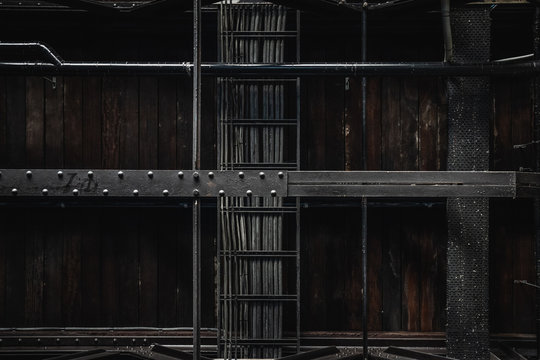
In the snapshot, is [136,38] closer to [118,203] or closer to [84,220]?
[118,203]

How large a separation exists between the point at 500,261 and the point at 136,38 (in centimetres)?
509

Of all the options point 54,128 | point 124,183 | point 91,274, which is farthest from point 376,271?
point 54,128

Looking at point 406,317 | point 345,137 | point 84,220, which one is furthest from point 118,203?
point 406,317

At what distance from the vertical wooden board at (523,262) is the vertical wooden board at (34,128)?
5638mm

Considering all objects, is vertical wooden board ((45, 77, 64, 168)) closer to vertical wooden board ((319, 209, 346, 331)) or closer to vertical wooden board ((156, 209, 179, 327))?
vertical wooden board ((156, 209, 179, 327))

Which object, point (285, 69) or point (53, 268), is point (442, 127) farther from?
point (53, 268)

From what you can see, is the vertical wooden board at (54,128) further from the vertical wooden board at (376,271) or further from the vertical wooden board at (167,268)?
the vertical wooden board at (376,271)

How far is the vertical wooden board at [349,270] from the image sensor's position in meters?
4.53

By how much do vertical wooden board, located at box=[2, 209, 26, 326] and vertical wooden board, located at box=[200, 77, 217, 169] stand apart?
231 cm

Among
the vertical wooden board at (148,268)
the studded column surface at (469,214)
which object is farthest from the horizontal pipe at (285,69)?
the vertical wooden board at (148,268)

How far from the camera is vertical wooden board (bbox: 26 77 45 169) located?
4.52m

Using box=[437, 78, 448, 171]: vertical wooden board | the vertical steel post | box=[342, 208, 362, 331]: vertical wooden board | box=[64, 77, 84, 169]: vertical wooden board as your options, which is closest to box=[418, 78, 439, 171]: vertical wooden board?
box=[437, 78, 448, 171]: vertical wooden board

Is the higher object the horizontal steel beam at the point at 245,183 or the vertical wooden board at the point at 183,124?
the vertical wooden board at the point at 183,124

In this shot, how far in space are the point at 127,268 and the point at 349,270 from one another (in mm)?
2655
